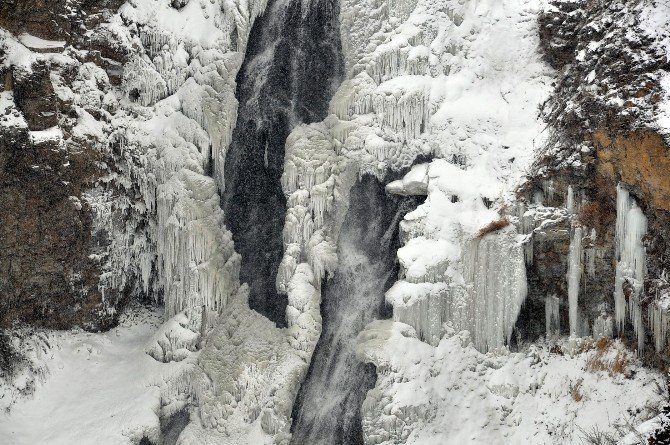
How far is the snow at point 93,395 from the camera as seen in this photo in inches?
621

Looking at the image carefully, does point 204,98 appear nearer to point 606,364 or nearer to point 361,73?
point 361,73

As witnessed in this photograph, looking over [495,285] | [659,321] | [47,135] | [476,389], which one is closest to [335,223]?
[495,285]

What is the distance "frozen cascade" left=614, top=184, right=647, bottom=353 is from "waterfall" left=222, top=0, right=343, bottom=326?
6.43 meters

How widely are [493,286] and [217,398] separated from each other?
574cm

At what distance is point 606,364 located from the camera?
1414 centimetres

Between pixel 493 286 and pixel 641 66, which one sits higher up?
pixel 641 66

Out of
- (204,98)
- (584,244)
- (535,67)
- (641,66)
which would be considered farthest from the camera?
(204,98)

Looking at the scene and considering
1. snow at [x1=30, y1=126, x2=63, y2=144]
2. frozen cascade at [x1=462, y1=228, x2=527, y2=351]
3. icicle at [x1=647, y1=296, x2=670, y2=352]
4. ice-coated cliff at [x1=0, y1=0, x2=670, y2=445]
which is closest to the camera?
icicle at [x1=647, y1=296, x2=670, y2=352]

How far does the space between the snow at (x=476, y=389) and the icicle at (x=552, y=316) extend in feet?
0.98

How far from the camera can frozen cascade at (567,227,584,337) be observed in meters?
14.5

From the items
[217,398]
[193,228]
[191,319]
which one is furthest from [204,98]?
[217,398]

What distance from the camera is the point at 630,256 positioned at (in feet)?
45.1

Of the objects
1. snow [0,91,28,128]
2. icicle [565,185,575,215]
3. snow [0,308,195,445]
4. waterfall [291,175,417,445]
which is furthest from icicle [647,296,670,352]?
snow [0,91,28,128]

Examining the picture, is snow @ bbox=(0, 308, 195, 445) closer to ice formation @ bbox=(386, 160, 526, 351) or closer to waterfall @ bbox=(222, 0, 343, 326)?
waterfall @ bbox=(222, 0, 343, 326)
